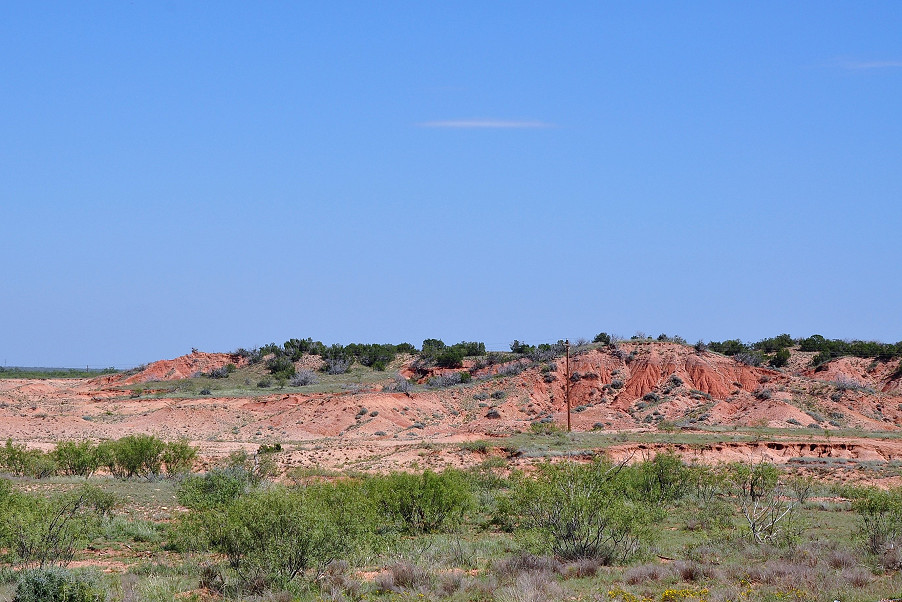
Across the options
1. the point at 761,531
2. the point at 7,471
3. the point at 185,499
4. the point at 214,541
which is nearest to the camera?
the point at 214,541

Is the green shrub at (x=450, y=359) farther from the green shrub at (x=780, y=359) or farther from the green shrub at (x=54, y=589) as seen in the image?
the green shrub at (x=54, y=589)

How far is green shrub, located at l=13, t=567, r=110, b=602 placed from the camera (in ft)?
44.0

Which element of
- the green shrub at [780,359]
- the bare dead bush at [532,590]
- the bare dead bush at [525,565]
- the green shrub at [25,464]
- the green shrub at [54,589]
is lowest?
the bare dead bush at [525,565]

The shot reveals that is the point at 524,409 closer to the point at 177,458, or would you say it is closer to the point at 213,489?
the point at 177,458

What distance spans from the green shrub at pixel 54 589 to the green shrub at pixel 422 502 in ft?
30.4

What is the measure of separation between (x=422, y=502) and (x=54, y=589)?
10588 mm

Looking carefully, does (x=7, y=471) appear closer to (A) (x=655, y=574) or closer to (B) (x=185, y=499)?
(B) (x=185, y=499)

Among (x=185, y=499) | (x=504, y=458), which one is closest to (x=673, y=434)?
(x=504, y=458)

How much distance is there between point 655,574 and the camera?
51.1 feet

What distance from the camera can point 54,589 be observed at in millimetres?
13469

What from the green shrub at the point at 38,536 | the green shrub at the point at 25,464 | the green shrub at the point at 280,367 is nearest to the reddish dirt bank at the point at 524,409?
the green shrub at the point at 25,464

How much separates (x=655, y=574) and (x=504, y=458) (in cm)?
2203

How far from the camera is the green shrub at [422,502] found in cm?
2231

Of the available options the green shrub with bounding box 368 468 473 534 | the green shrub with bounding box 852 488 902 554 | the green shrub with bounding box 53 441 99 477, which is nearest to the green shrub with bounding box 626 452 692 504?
the green shrub with bounding box 368 468 473 534
